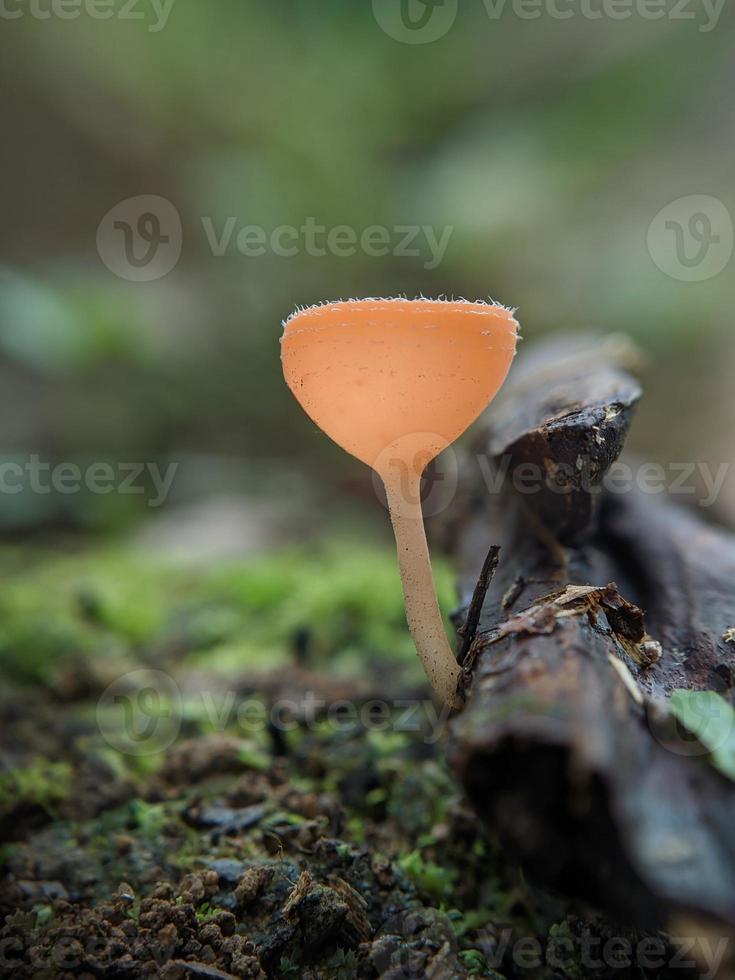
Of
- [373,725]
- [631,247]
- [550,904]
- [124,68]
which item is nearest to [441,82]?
[631,247]

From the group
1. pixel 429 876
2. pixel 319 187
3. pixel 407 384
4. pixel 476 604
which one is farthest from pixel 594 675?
pixel 319 187

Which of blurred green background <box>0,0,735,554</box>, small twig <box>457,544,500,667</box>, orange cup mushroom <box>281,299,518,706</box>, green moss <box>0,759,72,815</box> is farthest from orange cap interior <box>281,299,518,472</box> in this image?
blurred green background <box>0,0,735,554</box>

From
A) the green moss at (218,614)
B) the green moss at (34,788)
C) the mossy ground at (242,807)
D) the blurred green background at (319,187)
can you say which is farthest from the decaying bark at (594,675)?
the blurred green background at (319,187)

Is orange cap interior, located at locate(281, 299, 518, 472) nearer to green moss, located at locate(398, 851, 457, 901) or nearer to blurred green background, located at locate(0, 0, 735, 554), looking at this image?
green moss, located at locate(398, 851, 457, 901)

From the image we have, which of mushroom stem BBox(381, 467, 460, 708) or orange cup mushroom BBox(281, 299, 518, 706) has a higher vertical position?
orange cup mushroom BBox(281, 299, 518, 706)

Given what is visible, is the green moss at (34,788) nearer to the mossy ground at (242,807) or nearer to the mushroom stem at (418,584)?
the mossy ground at (242,807)
